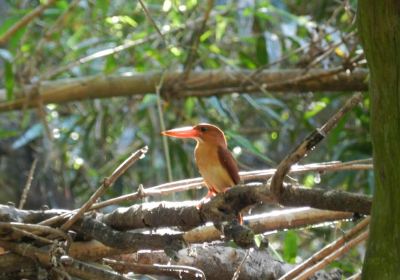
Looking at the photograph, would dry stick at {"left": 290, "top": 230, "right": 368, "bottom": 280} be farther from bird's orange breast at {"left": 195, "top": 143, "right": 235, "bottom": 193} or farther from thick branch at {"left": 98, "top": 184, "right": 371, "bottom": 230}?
bird's orange breast at {"left": 195, "top": 143, "right": 235, "bottom": 193}

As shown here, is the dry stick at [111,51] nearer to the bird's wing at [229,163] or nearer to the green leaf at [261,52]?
the green leaf at [261,52]

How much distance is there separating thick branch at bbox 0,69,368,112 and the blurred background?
0.21ft

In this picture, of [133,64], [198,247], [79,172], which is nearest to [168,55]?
Answer: [133,64]

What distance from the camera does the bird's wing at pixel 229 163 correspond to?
312 cm

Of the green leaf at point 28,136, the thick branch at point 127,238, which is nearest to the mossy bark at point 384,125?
the thick branch at point 127,238

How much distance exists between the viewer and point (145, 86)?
4570mm

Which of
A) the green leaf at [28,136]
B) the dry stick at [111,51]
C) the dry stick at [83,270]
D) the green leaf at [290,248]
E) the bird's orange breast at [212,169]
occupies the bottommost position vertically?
the green leaf at [290,248]

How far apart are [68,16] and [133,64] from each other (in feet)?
2.35

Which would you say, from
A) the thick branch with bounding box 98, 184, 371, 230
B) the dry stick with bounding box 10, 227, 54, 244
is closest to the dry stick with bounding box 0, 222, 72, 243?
the dry stick with bounding box 10, 227, 54, 244

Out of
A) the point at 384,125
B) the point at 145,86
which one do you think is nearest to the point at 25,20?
the point at 145,86

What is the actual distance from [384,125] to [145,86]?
10.2 ft

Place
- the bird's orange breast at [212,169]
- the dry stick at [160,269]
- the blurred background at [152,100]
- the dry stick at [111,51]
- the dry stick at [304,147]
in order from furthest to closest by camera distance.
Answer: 1. the blurred background at [152,100]
2. the dry stick at [111,51]
3. the bird's orange breast at [212,169]
4. the dry stick at [160,269]
5. the dry stick at [304,147]

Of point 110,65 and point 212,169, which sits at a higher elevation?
point 110,65

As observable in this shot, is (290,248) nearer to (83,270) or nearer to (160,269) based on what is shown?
(160,269)
